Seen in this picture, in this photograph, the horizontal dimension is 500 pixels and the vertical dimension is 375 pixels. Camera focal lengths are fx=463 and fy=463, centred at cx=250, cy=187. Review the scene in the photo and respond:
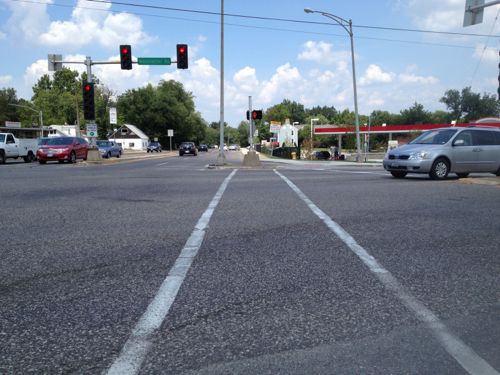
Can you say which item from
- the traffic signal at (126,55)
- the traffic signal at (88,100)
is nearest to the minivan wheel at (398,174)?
the traffic signal at (126,55)

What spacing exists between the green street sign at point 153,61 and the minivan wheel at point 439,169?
17.3 metres

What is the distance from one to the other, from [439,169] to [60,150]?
21522 millimetres

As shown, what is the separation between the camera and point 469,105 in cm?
11031

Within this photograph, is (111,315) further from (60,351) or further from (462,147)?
(462,147)

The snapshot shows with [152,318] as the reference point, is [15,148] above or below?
above

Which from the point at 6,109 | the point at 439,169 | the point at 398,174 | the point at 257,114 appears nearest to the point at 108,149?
the point at 257,114

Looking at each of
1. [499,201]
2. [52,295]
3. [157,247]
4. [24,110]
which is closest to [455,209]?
[499,201]

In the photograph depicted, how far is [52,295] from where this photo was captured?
385 centimetres

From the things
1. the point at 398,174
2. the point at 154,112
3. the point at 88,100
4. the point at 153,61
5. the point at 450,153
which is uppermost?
the point at 154,112

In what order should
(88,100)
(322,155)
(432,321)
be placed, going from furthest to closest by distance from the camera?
(322,155) < (88,100) < (432,321)

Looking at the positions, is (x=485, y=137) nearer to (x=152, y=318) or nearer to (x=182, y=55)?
(x=152, y=318)

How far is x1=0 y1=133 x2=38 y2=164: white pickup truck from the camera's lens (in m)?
29.2

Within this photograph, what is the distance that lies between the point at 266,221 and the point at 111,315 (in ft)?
13.2

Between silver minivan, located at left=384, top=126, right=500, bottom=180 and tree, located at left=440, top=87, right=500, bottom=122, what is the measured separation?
10082 cm
